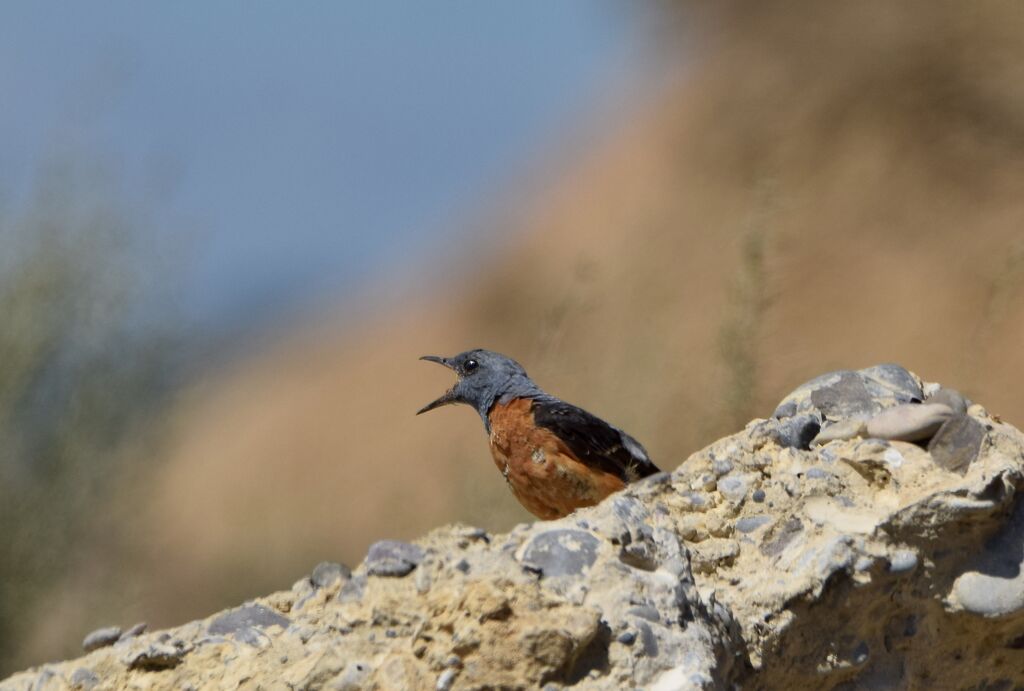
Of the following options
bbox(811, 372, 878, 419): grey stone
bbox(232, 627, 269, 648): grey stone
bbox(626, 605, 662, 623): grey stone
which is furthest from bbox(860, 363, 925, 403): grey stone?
bbox(232, 627, 269, 648): grey stone

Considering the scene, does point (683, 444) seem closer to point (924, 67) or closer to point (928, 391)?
point (928, 391)

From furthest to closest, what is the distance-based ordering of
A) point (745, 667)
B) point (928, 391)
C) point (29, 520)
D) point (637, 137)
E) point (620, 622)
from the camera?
point (637, 137) < point (29, 520) < point (928, 391) < point (745, 667) < point (620, 622)

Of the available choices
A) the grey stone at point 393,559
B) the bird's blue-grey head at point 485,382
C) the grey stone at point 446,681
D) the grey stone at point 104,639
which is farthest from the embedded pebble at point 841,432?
the bird's blue-grey head at point 485,382

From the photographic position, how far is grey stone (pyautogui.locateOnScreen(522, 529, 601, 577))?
2.83m

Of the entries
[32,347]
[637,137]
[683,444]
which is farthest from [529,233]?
[32,347]

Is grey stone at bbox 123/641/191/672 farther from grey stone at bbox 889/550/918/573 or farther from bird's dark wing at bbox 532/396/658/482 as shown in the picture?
bird's dark wing at bbox 532/396/658/482

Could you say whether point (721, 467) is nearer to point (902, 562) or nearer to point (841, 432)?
point (841, 432)

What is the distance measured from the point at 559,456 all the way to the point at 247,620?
2073 mm

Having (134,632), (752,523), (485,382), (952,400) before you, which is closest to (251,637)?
(134,632)

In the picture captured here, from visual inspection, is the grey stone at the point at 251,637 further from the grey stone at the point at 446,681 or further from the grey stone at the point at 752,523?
the grey stone at the point at 752,523

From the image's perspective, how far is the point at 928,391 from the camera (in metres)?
3.89

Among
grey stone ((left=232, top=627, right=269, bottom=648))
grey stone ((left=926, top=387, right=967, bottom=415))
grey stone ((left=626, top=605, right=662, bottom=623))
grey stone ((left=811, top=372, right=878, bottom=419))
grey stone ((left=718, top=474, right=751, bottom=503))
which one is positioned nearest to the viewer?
grey stone ((left=626, top=605, right=662, bottom=623))

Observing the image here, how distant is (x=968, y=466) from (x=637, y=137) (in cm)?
1276

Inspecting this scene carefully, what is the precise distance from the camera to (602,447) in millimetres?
4910
